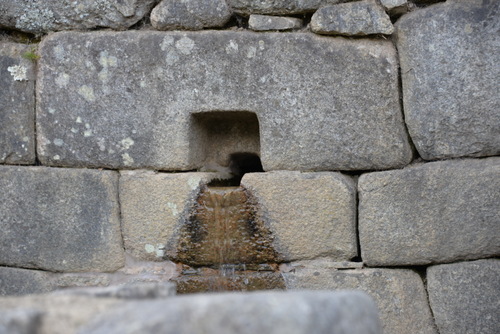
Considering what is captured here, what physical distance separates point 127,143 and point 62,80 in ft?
1.36

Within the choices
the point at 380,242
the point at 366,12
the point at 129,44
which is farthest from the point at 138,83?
the point at 380,242

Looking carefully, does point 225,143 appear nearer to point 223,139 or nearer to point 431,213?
point 223,139

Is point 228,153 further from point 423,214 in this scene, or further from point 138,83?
point 423,214

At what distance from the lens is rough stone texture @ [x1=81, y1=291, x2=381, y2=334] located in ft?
4.40

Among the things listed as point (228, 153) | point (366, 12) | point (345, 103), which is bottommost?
point (228, 153)

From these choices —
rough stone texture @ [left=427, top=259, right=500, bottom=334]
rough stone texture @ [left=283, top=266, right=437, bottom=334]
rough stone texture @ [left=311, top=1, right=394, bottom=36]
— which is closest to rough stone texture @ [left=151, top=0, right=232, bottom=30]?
rough stone texture @ [left=311, top=1, right=394, bottom=36]

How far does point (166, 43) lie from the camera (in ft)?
9.83

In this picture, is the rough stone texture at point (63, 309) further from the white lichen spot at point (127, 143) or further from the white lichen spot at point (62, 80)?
the white lichen spot at point (62, 80)

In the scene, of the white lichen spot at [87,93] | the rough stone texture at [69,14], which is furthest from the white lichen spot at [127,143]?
the rough stone texture at [69,14]

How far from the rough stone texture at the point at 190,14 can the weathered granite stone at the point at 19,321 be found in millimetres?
1778

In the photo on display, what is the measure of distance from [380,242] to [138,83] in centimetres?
126

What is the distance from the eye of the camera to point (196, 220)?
3008 millimetres

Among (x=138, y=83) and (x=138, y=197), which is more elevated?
(x=138, y=83)

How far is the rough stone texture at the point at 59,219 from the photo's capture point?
10.1 ft
